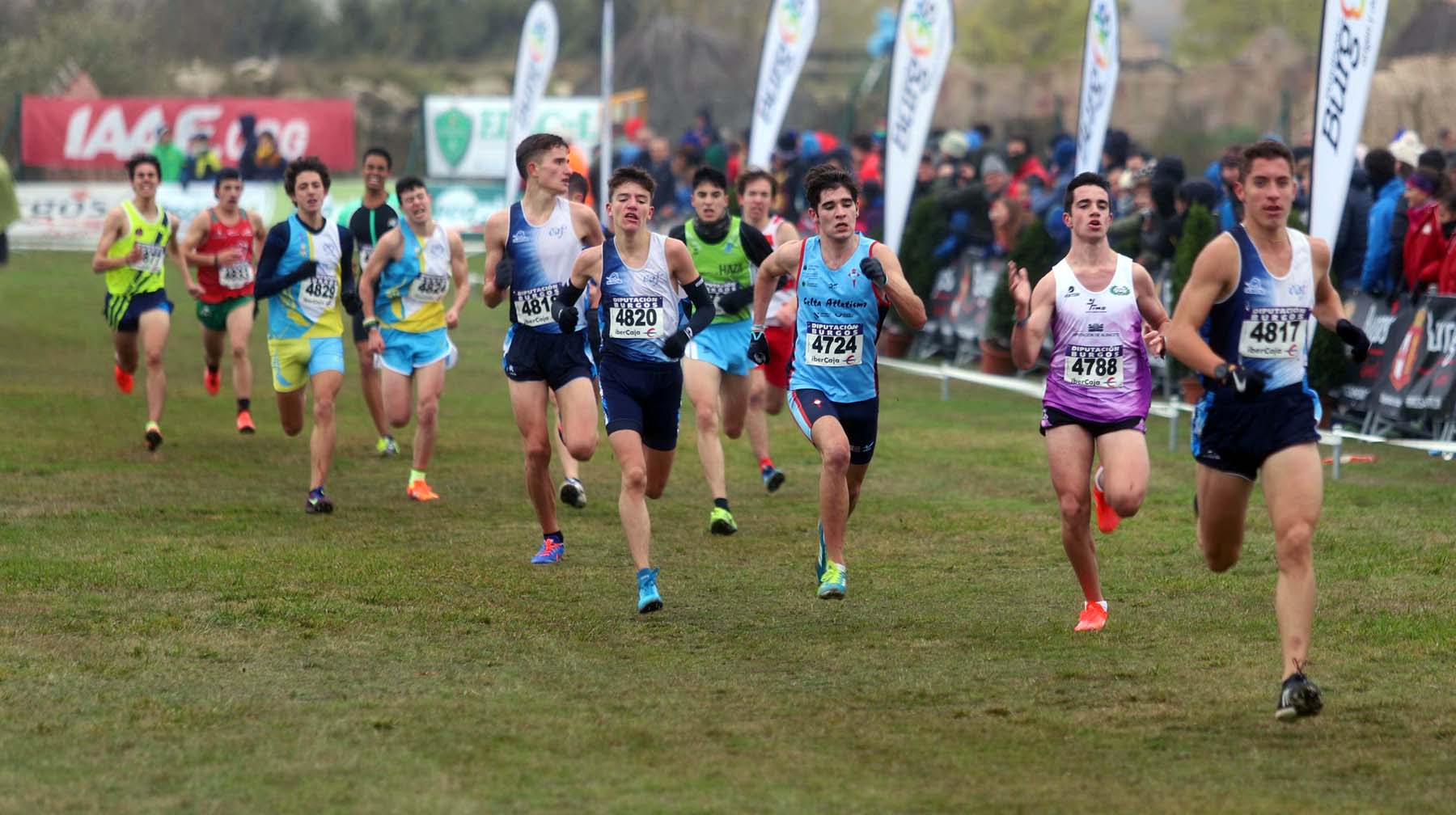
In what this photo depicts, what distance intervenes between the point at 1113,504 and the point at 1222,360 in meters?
1.43

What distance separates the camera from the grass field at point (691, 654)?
19.3 feet

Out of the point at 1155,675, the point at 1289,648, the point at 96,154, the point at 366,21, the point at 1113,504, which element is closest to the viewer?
the point at 1289,648

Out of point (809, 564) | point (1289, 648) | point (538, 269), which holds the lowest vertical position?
point (809, 564)

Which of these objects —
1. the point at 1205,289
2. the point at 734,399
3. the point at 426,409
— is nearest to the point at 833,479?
the point at 1205,289

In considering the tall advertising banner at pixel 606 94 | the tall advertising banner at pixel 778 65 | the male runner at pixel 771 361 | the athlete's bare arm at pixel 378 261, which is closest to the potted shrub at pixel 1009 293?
the tall advertising banner at pixel 778 65

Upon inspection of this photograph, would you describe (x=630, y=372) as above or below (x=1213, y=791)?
A: above

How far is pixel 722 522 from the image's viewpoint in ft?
36.6

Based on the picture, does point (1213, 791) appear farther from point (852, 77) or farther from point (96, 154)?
point (852, 77)

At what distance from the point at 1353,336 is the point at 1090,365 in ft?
4.56

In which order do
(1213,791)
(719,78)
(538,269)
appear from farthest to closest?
(719,78), (538,269), (1213,791)

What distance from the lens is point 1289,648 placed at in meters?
6.59

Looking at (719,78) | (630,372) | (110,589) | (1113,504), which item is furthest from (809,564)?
(719,78)

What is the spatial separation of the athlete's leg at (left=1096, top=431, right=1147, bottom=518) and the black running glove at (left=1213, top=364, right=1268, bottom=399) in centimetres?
115

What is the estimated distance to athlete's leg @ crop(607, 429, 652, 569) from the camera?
28.9ft
